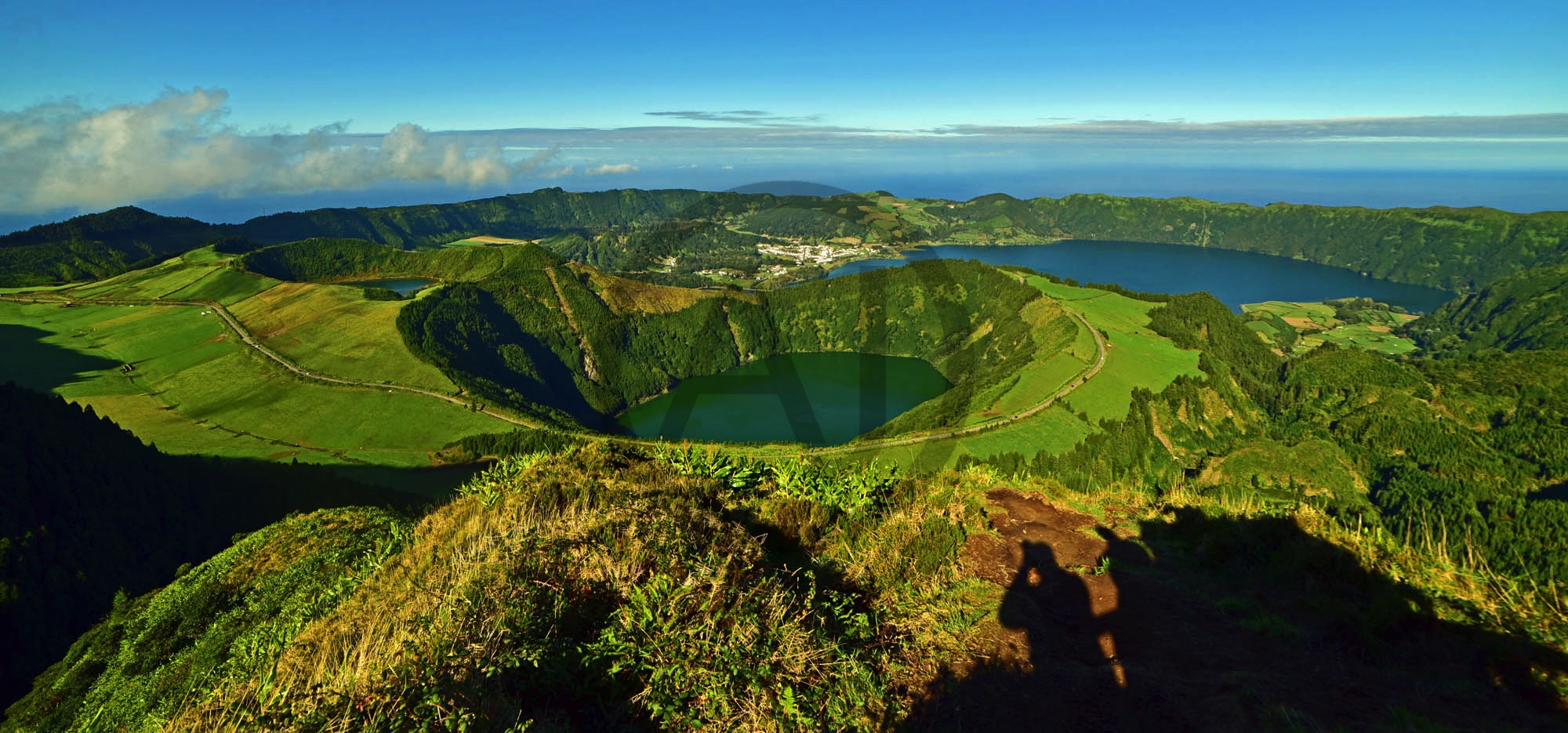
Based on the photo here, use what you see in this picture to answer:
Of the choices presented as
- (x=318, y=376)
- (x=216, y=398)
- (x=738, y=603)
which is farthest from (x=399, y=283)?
(x=738, y=603)

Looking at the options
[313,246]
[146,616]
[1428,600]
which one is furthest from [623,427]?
[313,246]

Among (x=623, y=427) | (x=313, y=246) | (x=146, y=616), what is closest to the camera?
(x=146, y=616)

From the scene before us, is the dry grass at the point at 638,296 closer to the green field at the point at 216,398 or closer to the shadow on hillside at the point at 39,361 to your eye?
the green field at the point at 216,398

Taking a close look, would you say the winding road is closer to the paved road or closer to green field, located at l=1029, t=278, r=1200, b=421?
the paved road

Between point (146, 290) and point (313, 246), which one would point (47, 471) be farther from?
point (313, 246)

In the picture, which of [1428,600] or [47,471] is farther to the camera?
[47,471]

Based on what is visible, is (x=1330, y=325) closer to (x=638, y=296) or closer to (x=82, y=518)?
(x=638, y=296)

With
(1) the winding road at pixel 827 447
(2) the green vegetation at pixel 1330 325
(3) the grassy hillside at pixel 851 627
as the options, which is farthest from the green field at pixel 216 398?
(2) the green vegetation at pixel 1330 325
